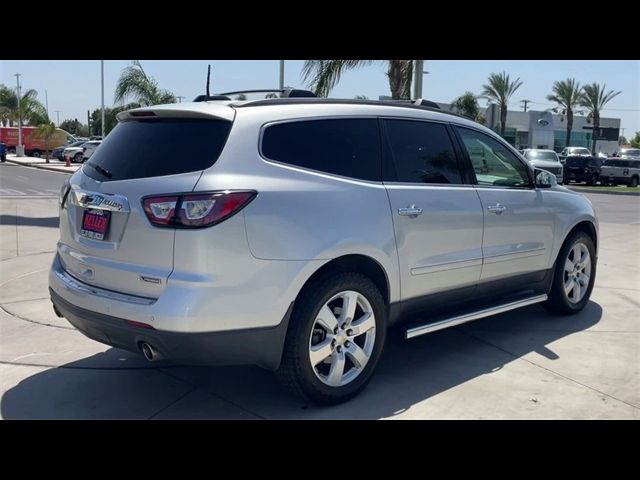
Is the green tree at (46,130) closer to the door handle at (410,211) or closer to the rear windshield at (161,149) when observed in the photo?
the rear windshield at (161,149)

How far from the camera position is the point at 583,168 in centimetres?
2877

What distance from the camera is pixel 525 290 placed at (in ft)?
17.8

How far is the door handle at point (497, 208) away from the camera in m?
4.86

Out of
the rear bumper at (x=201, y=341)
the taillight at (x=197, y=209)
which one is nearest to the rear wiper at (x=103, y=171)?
the taillight at (x=197, y=209)

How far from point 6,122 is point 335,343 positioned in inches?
2774

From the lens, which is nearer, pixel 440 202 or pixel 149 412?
pixel 149 412

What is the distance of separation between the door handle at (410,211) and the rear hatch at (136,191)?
4.20 feet

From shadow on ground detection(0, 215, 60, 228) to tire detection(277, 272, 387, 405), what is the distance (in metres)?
8.45

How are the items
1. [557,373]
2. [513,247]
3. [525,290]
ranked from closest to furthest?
[557,373]
[513,247]
[525,290]

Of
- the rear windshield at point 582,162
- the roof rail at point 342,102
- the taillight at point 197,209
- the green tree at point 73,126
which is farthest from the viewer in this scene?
the green tree at point 73,126

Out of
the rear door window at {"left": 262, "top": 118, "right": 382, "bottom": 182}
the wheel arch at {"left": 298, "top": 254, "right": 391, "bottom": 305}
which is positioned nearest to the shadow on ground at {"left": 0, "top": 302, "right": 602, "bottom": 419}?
the wheel arch at {"left": 298, "top": 254, "right": 391, "bottom": 305}

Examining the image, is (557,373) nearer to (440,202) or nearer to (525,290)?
(525,290)
